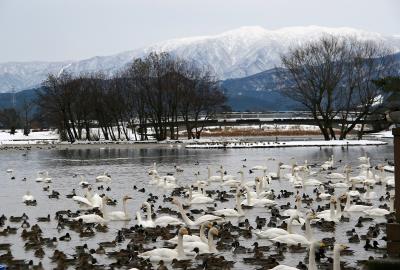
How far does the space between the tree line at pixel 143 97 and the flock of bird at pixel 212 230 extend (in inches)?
2133

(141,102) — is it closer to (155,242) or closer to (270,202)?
(270,202)

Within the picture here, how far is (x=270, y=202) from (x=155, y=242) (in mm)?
7356

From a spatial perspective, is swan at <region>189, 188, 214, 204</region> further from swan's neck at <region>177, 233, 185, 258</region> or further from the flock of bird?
swan's neck at <region>177, 233, 185, 258</region>

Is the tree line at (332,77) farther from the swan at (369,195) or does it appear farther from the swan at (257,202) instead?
the swan at (257,202)

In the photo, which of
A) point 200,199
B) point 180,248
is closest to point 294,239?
point 180,248

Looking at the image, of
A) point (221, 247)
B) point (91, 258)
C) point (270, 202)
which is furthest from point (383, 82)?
point (91, 258)

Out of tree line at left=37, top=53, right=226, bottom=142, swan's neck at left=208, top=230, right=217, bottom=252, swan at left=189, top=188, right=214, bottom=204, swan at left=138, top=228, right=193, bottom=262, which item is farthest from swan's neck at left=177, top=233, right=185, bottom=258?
tree line at left=37, top=53, right=226, bottom=142

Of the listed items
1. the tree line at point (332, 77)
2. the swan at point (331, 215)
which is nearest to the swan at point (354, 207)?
the swan at point (331, 215)

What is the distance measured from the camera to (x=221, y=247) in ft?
54.2

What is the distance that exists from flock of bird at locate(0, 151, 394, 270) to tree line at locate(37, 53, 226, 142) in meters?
54.2

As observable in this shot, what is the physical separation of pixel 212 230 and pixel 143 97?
7055 centimetres

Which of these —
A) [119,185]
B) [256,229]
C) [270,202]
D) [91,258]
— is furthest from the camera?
[119,185]

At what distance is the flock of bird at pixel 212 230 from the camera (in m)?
15.0

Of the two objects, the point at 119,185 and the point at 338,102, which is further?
the point at 338,102
